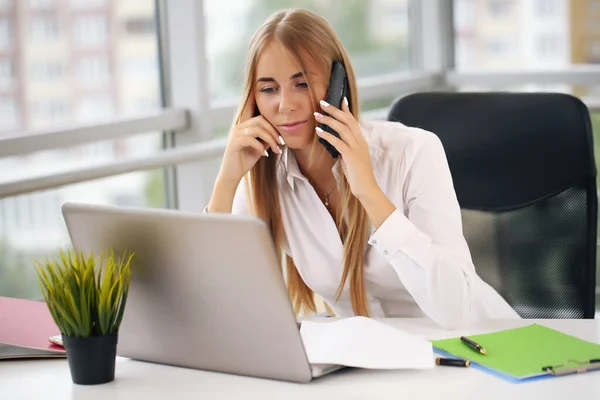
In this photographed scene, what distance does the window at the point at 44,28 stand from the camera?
2604 mm

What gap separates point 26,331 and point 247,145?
56 cm

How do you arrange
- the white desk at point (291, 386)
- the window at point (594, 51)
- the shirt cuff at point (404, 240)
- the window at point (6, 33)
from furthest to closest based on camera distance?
the window at point (594, 51)
the window at point (6, 33)
the shirt cuff at point (404, 240)
the white desk at point (291, 386)

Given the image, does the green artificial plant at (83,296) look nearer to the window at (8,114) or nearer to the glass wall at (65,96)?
the glass wall at (65,96)

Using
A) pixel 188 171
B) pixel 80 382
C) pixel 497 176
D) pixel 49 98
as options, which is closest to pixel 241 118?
pixel 497 176

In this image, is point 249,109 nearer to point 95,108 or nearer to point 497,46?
point 95,108

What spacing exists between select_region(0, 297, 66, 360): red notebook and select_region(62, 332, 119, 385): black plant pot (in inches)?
5.9

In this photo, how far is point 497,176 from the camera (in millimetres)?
2027

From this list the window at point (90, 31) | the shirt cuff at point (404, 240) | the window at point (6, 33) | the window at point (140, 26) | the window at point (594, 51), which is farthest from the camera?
the window at point (594, 51)

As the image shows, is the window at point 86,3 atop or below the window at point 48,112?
atop

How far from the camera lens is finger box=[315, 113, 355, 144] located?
5.74 ft

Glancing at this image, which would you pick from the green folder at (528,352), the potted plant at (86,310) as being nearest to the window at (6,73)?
the potted plant at (86,310)

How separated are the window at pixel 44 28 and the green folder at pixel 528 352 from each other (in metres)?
1.62

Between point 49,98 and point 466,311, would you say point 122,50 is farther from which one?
point 466,311

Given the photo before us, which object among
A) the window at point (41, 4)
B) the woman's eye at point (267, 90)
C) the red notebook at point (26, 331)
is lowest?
the red notebook at point (26, 331)
